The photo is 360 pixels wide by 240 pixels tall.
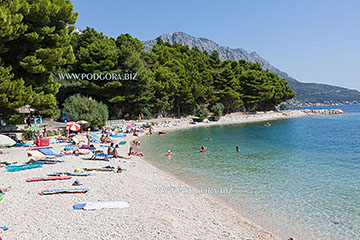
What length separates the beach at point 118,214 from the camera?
6285 millimetres

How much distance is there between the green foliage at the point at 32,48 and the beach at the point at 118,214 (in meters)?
9.24

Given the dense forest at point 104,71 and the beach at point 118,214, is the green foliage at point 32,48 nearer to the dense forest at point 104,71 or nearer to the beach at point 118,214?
the dense forest at point 104,71

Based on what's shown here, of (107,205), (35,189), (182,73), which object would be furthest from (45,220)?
(182,73)

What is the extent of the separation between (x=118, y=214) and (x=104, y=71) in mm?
35577

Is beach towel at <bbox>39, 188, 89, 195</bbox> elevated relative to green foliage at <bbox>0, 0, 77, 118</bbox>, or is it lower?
lower

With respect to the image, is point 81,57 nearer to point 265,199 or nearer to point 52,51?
point 52,51

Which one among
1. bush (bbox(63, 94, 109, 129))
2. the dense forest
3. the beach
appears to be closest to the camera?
the beach

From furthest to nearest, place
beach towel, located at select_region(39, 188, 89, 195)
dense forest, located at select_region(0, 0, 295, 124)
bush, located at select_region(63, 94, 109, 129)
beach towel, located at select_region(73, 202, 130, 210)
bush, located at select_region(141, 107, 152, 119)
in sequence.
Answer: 1. bush, located at select_region(141, 107, 152, 119)
2. bush, located at select_region(63, 94, 109, 129)
3. dense forest, located at select_region(0, 0, 295, 124)
4. beach towel, located at select_region(39, 188, 89, 195)
5. beach towel, located at select_region(73, 202, 130, 210)

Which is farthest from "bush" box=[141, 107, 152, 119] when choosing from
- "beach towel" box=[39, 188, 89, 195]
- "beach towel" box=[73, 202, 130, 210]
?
"beach towel" box=[73, 202, 130, 210]

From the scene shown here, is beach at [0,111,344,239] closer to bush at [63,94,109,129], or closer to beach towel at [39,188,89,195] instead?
beach towel at [39,188,89,195]

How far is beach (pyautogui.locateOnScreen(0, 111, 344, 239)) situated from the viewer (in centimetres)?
629

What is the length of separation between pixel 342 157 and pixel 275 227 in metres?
14.1

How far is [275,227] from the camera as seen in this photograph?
307 inches

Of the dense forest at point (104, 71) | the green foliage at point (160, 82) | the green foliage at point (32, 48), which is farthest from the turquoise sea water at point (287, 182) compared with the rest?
the green foliage at point (160, 82)
